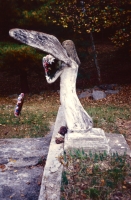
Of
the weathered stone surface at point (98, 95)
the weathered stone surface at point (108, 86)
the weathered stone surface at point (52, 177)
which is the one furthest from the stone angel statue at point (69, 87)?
the weathered stone surface at point (108, 86)

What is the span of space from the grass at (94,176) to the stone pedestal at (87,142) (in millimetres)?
113

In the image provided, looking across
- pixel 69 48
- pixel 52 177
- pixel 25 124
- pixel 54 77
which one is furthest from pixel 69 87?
pixel 25 124

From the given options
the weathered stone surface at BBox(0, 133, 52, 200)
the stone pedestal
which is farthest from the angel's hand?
the weathered stone surface at BBox(0, 133, 52, 200)

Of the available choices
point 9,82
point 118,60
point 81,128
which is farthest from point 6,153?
point 118,60

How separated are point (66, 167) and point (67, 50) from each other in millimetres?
1938

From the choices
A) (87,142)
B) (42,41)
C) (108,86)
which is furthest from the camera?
(108,86)

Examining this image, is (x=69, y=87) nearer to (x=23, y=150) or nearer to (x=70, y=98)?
(x=70, y=98)

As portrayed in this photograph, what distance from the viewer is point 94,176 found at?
3.92m

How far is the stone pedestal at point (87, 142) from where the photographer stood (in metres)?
4.55

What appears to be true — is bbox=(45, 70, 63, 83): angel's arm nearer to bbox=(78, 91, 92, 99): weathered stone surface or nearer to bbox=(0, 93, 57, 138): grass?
bbox=(0, 93, 57, 138): grass

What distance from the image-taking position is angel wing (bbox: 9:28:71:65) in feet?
13.4

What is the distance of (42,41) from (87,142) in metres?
1.72

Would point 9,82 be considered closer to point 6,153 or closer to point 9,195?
point 6,153

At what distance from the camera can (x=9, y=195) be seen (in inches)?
181
